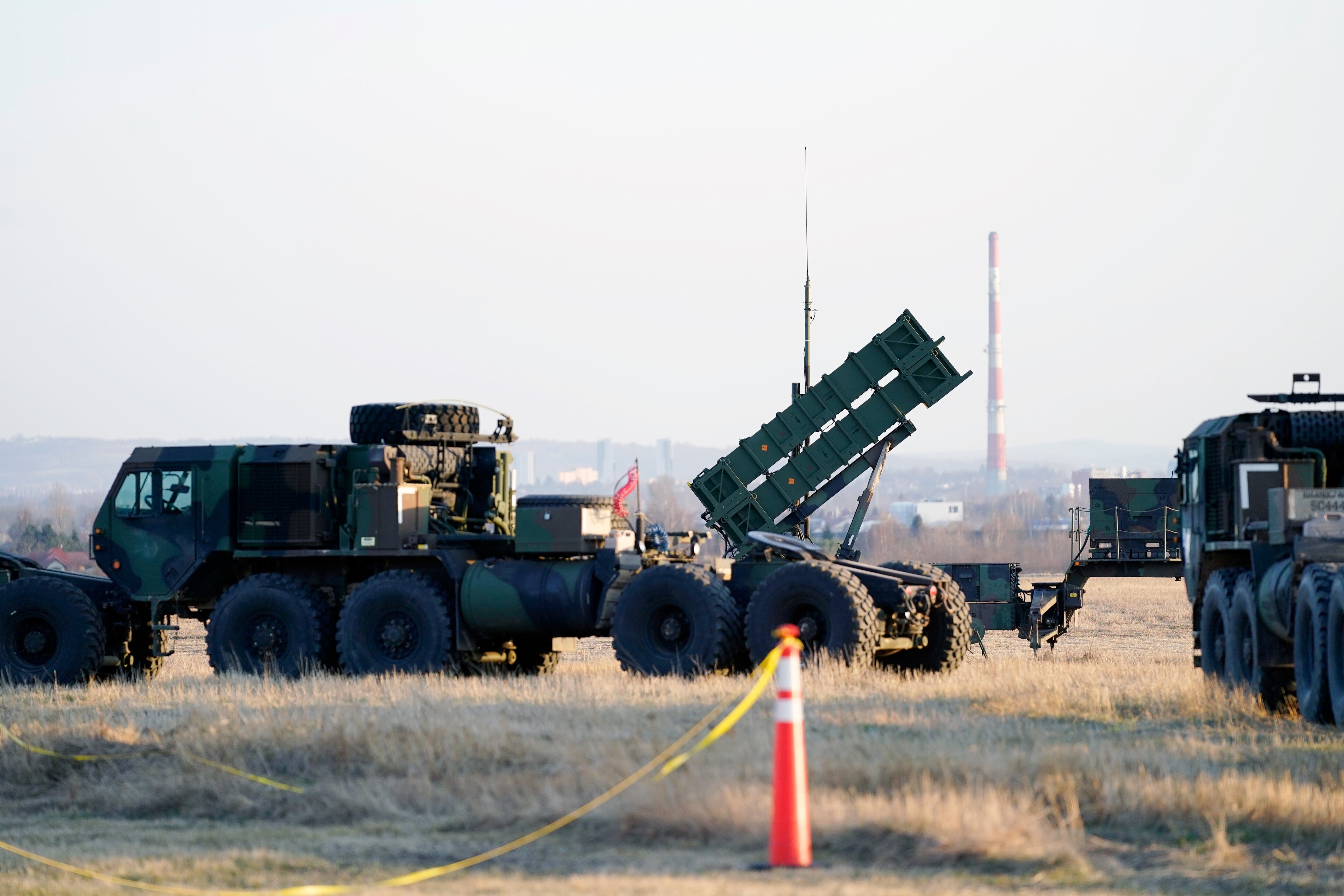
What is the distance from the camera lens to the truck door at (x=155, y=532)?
60.7 feet

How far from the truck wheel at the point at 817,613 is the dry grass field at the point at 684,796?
1.73 m

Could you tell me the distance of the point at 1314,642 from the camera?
12.2 meters

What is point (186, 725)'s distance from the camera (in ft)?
37.9

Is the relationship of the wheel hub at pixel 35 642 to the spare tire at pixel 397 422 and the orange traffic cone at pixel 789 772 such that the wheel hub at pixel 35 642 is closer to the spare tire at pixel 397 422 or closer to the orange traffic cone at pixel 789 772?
the spare tire at pixel 397 422

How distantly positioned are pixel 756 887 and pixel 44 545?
7720 cm

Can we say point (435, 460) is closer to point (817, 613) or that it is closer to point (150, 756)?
point (817, 613)

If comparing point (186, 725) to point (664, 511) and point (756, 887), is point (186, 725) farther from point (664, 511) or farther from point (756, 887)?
point (664, 511)

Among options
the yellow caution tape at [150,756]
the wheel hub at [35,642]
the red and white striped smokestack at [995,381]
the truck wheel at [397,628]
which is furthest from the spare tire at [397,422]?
the red and white striped smokestack at [995,381]

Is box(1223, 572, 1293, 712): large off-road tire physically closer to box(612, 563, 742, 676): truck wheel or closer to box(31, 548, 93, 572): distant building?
box(612, 563, 742, 676): truck wheel

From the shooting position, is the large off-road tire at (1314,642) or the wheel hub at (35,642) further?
the wheel hub at (35,642)

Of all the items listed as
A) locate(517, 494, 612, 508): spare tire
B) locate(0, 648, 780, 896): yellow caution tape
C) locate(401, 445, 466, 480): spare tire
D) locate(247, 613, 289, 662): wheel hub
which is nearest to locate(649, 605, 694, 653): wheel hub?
locate(517, 494, 612, 508): spare tire

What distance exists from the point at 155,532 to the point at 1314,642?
11.9 m

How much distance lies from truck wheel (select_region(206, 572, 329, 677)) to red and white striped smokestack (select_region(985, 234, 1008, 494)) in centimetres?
12840

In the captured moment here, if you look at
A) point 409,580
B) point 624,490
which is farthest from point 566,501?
point 409,580
